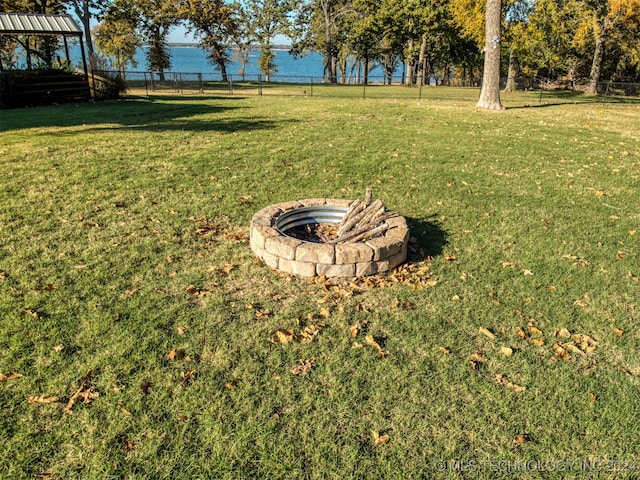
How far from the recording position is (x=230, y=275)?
4.78 m

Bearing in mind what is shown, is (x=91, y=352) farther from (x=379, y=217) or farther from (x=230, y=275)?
(x=379, y=217)

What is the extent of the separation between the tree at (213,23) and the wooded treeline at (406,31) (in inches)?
3.6

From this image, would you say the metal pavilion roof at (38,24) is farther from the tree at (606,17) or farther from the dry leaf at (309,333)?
the tree at (606,17)

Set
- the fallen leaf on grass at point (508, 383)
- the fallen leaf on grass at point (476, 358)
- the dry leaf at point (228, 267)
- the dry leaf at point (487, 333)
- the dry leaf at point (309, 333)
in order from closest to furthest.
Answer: the fallen leaf on grass at point (508, 383) < the fallen leaf on grass at point (476, 358) < the dry leaf at point (309, 333) < the dry leaf at point (487, 333) < the dry leaf at point (228, 267)

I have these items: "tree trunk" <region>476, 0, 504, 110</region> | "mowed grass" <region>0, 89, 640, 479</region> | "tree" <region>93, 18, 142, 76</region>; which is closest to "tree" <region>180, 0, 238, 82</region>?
"tree" <region>93, 18, 142, 76</region>

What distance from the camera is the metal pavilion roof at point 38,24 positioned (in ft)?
55.5

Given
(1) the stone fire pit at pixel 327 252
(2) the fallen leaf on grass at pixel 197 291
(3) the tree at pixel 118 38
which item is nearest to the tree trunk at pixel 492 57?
(1) the stone fire pit at pixel 327 252

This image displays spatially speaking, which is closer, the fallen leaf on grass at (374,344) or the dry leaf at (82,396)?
the dry leaf at (82,396)

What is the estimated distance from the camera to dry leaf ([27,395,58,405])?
2.98 m

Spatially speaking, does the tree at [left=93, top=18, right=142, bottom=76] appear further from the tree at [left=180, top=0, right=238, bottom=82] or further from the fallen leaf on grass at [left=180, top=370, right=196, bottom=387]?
the fallen leaf on grass at [left=180, top=370, right=196, bottom=387]

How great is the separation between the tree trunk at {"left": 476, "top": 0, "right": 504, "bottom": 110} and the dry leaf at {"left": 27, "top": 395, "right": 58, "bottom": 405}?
17.5 metres

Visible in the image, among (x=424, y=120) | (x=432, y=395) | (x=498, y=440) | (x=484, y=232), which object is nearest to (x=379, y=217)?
(x=484, y=232)

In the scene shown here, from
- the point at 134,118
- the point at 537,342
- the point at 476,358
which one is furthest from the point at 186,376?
the point at 134,118

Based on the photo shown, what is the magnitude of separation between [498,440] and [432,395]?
0.51 meters
